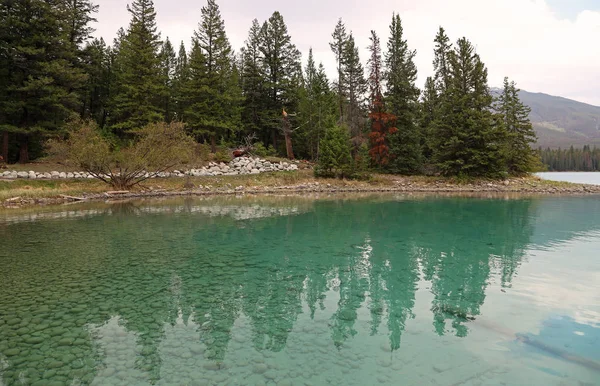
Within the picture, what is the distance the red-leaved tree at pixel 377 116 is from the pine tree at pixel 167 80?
24802 millimetres

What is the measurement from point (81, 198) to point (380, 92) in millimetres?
32021

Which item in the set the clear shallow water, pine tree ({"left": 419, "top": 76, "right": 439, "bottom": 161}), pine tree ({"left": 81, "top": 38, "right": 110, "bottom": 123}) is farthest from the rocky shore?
pine tree ({"left": 81, "top": 38, "right": 110, "bottom": 123})

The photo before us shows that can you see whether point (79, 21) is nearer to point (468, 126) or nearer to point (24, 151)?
point (24, 151)

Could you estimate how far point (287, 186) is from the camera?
36719mm

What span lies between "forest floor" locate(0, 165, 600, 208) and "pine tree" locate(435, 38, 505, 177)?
71.0 inches

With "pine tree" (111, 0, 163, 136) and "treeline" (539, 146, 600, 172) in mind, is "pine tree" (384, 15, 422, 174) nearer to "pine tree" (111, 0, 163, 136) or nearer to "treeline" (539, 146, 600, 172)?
"pine tree" (111, 0, 163, 136)

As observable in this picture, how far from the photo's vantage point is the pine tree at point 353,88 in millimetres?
42544

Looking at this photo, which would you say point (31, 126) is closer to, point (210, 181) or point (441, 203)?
point (210, 181)

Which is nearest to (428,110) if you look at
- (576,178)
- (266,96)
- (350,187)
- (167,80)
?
(350,187)

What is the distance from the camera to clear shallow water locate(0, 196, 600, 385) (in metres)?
5.44

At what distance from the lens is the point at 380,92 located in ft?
135

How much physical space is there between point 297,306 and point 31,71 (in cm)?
3669

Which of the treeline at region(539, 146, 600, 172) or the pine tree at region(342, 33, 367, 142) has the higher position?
the pine tree at region(342, 33, 367, 142)

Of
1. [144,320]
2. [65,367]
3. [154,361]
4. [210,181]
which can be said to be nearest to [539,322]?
[154,361]
